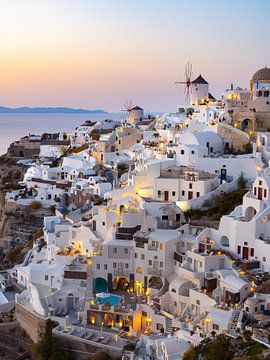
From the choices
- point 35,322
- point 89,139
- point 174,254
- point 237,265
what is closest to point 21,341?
point 35,322

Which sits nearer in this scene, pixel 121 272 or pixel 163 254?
pixel 163 254

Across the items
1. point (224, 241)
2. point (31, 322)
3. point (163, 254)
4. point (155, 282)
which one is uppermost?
point (224, 241)

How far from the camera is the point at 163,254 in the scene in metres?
22.5

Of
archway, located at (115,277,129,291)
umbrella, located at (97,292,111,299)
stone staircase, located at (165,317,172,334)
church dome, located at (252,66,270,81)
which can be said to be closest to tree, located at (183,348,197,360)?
stone staircase, located at (165,317,172,334)

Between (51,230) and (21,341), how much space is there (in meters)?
6.97

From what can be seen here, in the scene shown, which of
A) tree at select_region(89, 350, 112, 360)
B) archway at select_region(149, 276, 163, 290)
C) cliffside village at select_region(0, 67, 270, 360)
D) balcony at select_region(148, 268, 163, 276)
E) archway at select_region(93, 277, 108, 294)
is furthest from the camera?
archway at select_region(93, 277, 108, 294)

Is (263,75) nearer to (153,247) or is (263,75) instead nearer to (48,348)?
(153,247)

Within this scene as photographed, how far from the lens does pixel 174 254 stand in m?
22.8

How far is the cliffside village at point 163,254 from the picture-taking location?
19.7 meters

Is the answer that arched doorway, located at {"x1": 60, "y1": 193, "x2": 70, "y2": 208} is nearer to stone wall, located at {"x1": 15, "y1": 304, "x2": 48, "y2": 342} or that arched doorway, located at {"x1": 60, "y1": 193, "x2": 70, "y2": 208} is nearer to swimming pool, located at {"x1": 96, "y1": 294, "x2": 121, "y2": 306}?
stone wall, located at {"x1": 15, "y1": 304, "x2": 48, "y2": 342}

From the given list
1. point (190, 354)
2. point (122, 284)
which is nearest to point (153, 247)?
point (122, 284)

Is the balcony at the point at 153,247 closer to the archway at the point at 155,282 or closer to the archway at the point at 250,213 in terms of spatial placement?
the archway at the point at 155,282

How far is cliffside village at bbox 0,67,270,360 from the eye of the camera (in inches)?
774

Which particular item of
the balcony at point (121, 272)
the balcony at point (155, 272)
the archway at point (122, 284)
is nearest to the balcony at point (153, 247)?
the balcony at point (155, 272)
